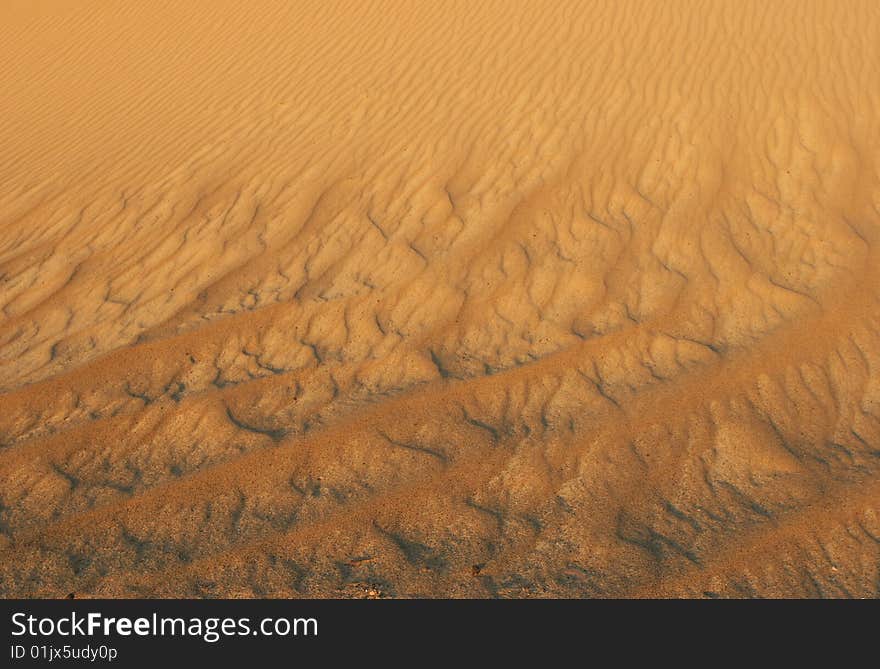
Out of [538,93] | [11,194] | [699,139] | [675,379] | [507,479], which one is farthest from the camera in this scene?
[538,93]

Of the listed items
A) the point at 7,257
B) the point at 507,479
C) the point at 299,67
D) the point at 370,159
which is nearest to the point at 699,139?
the point at 370,159

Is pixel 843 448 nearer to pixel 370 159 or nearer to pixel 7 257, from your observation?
pixel 370 159

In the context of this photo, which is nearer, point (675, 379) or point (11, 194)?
point (675, 379)

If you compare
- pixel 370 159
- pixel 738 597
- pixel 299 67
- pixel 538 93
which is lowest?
pixel 738 597

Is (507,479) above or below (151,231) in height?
below

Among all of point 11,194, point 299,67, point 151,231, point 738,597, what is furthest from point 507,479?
point 299,67
